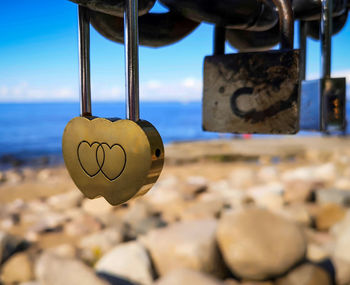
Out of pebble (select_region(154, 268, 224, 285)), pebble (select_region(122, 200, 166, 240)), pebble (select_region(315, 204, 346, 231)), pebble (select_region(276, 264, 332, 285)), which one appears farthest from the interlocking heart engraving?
pebble (select_region(315, 204, 346, 231))

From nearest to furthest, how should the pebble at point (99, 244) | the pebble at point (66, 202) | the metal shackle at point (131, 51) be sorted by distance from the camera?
the metal shackle at point (131, 51)
the pebble at point (99, 244)
the pebble at point (66, 202)

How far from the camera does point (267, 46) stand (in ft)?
1.82

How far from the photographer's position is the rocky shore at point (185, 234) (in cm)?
196

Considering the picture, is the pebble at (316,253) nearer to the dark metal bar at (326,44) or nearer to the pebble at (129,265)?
the pebble at (129,265)

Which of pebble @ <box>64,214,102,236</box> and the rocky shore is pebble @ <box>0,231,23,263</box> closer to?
the rocky shore

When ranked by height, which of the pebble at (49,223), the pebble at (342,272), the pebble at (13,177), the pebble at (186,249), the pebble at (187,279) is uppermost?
the pebble at (187,279)

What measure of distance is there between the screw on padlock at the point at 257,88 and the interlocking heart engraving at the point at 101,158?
183mm

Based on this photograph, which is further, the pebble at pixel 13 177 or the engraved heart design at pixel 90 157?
the pebble at pixel 13 177

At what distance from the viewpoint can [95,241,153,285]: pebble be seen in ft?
6.66

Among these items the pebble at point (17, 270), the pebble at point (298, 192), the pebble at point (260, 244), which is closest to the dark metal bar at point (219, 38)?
the pebble at point (260, 244)

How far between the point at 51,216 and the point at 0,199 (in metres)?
1.81

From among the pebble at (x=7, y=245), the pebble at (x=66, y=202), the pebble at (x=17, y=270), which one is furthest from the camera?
the pebble at (x=66, y=202)

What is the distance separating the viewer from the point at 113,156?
332 millimetres

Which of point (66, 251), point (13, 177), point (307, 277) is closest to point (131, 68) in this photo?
point (307, 277)
